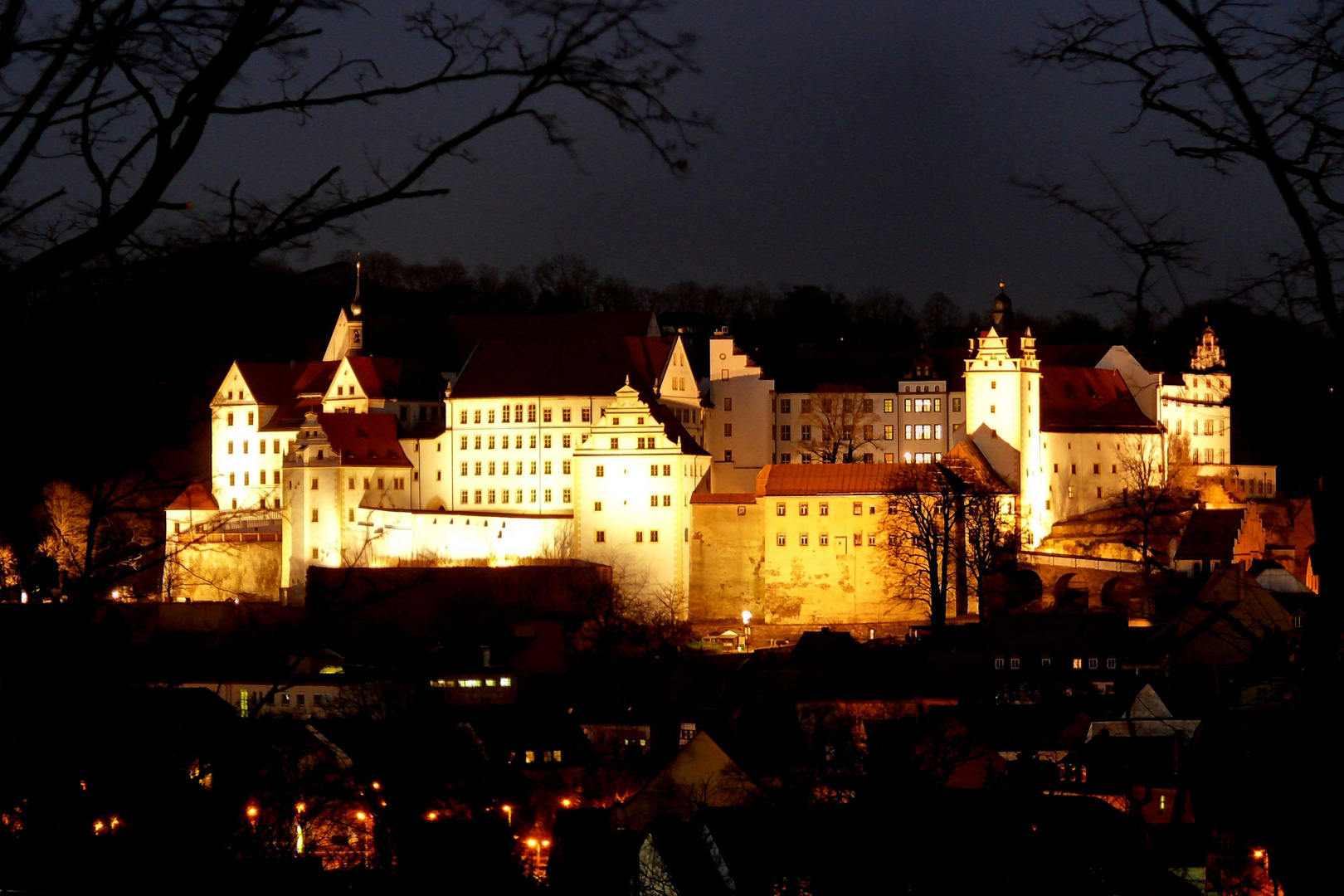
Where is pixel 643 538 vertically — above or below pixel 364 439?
below

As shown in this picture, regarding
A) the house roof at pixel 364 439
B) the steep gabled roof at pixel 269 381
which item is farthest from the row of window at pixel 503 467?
the steep gabled roof at pixel 269 381

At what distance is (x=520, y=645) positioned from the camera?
5200 centimetres

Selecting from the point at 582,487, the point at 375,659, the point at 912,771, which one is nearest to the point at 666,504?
the point at 582,487

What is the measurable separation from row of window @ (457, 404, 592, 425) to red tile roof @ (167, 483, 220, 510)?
882 cm

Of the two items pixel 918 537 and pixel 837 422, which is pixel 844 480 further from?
pixel 837 422

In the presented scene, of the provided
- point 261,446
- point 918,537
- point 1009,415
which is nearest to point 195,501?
point 261,446

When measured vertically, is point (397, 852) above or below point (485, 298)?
below

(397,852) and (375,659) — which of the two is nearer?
(397,852)

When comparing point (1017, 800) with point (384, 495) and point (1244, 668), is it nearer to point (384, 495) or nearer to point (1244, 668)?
point (1244, 668)

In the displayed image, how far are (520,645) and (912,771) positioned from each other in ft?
85.2

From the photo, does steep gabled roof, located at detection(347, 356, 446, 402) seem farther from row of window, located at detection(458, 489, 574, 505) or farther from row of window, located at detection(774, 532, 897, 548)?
row of window, located at detection(774, 532, 897, 548)

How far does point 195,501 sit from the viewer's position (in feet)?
214

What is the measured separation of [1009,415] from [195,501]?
26638mm

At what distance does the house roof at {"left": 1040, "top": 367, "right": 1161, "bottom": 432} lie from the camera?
64562mm
